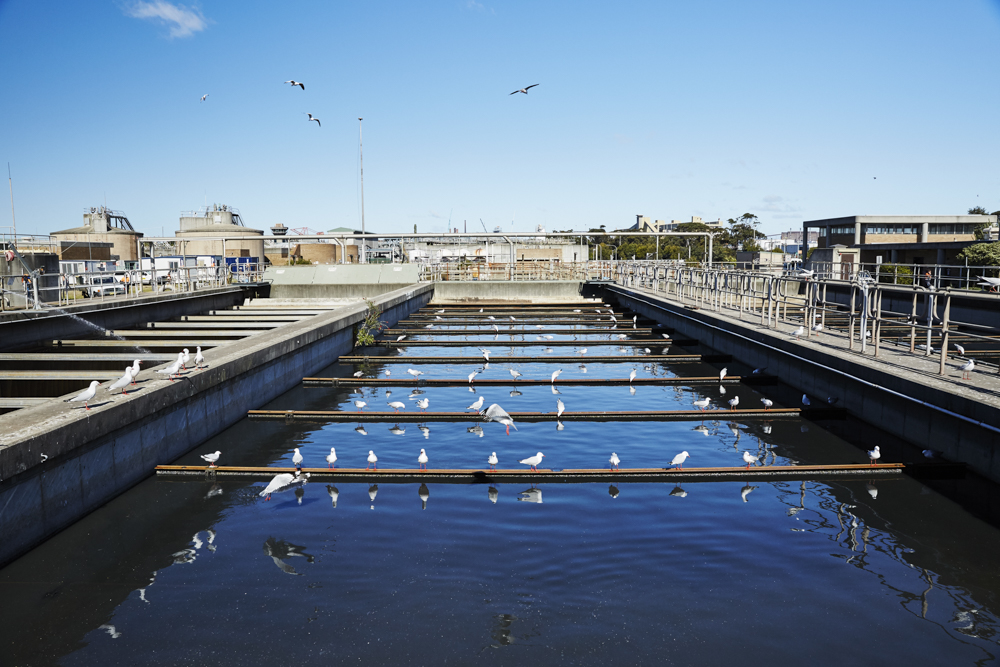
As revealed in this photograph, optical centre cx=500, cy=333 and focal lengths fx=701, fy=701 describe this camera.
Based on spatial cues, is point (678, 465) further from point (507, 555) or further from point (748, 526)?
point (507, 555)

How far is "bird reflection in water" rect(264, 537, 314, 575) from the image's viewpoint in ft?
25.2

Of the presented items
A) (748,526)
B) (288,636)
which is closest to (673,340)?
(748,526)

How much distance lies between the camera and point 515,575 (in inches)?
289

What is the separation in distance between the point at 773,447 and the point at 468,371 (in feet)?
30.7

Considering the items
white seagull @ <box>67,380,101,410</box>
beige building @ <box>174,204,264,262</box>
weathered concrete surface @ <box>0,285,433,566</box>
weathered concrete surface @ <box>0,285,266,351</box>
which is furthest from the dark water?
beige building @ <box>174,204,264,262</box>

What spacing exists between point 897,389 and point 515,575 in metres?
7.61

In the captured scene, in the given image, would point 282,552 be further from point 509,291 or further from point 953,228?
point 953,228

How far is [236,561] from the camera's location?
Answer: 7.83 meters

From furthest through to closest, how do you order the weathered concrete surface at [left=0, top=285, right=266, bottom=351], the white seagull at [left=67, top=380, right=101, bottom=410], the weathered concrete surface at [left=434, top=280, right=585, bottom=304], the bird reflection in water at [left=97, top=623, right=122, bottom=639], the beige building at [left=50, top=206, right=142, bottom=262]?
the beige building at [left=50, top=206, right=142, bottom=262]
the weathered concrete surface at [left=434, top=280, right=585, bottom=304]
the weathered concrete surface at [left=0, top=285, right=266, bottom=351]
the white seagull at [left=67, top=380, right=101, bottom=410]
the bird reflection in water at [left=97, top=623, right=122, bottom=639]

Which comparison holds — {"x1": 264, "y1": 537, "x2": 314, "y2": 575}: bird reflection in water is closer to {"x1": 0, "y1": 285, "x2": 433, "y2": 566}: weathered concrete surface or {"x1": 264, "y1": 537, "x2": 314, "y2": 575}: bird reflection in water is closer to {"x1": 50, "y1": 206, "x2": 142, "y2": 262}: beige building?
{"x1": 0, "y1": 285, "x2": 433, "y2": 566}: weathered concrete surface

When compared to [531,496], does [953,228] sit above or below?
above

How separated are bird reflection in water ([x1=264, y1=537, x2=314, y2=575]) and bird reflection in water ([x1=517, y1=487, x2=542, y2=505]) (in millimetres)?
3028

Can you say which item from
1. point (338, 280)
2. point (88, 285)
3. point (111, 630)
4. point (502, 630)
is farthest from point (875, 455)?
point (338, 280)

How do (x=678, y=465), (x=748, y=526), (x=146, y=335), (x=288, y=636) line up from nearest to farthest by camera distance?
(x=288, y=636) → (x=748, y=526) → (x=678, y=465) → (x=146, y=335)
